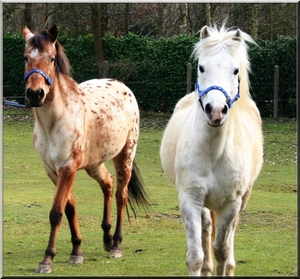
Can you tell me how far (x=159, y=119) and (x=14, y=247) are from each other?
1363cm

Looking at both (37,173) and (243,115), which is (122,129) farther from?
(37,173)

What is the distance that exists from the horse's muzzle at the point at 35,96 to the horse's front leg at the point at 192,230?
5.92 ft

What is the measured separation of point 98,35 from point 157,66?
2303 millimetres

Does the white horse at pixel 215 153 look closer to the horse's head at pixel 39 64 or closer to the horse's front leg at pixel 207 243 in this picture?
the horse's front leg at pixel 207 243

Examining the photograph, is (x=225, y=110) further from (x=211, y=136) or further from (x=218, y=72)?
(x=211, y=136)

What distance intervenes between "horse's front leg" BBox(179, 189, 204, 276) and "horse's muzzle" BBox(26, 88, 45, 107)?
180cm

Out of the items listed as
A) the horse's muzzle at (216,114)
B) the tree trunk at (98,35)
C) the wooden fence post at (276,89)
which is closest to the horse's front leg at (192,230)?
the horse's muzzle at (216,114)

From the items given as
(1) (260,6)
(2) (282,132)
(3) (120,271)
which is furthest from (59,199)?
(1) (260,6)

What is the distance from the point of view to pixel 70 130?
658 cm

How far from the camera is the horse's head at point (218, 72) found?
452cm

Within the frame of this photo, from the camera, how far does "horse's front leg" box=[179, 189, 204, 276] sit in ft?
15.7

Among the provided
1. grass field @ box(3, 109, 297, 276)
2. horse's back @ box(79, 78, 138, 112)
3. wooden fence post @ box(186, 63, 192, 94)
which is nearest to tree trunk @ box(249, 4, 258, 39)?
wooden fence post @ box(186, 63, 192, 94)

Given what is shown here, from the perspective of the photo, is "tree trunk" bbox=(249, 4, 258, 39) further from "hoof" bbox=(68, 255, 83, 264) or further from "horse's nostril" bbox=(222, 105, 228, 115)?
"horse's nostril" bbox=(222, 105, 228, 115)

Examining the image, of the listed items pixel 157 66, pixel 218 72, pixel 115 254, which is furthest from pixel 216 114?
pixel 157 66
